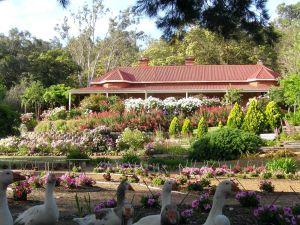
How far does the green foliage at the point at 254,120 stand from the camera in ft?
91.2

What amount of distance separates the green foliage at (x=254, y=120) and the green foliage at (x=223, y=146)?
8.28m

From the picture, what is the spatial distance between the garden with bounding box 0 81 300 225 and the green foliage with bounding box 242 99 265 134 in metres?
0.05

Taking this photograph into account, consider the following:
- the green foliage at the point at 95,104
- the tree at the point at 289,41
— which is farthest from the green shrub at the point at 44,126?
the tree at the point at 289,41

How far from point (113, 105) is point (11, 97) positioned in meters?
14.7

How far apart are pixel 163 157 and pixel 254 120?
10502mm

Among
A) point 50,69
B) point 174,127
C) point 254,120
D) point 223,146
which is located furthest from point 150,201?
point 50,69

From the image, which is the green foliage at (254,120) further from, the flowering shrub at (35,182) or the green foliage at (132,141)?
the flowering shrub at (35,182)

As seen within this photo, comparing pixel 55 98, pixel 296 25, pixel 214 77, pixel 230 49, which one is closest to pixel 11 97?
pixel 55 98

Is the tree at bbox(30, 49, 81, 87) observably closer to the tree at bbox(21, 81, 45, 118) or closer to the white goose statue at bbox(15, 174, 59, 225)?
the tree at bbox(21, 81, 45, 118)

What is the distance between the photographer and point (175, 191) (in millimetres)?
10594

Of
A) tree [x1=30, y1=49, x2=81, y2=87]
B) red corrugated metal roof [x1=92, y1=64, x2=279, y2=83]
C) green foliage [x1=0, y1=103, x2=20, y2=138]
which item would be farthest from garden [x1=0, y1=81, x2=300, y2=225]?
tree [x1=30, y1=49, x2=81, y2=87]

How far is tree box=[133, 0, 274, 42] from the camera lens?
27.5 ft

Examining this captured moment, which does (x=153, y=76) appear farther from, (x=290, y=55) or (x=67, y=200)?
(x=67, y=200)

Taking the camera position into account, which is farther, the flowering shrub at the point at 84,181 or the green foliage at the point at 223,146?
the green foliage at the point at 223,146
